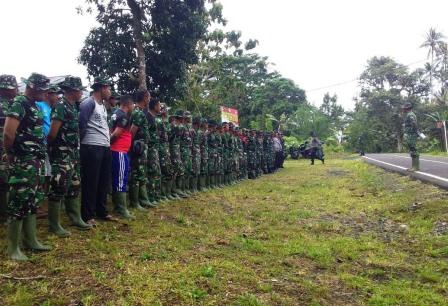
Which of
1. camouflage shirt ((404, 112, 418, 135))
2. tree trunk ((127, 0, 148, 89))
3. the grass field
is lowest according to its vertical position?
the grass field

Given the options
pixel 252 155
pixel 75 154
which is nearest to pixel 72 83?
pixel 75 154

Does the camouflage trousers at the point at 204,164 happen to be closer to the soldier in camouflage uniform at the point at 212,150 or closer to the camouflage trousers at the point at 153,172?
the soldier in camouflage uniform at the point at 212,150

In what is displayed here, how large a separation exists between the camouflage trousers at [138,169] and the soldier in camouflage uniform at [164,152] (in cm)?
86

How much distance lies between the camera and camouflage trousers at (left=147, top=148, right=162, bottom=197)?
6633 mm

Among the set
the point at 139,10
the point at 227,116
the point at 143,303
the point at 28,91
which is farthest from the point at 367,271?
the point at 227,116

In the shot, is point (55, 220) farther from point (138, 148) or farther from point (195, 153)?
point (195, 153)

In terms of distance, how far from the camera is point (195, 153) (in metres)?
8.81

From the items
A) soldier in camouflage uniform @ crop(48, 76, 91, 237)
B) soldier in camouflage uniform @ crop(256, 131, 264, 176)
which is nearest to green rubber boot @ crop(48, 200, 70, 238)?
soldier in camouflage uniform @ crop(48, 76, 91, 237)

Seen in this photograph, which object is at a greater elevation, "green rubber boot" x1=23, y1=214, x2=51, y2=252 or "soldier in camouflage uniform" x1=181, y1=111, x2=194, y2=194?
"soldier in camouflage uniform" x1=181, y1=111, x2=194, y2=194

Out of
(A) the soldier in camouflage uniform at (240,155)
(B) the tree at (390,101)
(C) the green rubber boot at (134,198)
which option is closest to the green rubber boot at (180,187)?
(C) the green rubber boot at (134,198)

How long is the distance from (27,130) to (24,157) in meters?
0.25

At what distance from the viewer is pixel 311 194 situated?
9.42 metres

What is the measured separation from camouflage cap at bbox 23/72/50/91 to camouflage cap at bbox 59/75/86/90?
1.83 feet

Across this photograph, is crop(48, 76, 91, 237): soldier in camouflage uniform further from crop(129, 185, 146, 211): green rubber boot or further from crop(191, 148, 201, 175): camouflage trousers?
crop(191, 148, 201, 175): camouflage trousers
